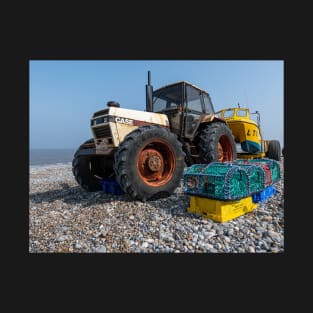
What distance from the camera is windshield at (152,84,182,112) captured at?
503 centimetres

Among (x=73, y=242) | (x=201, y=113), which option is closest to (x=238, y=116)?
(x=201, y=113)

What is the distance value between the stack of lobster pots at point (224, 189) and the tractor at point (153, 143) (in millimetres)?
777

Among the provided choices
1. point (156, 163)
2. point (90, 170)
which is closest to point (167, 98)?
point (156, 163)

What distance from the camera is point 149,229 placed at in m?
2.77

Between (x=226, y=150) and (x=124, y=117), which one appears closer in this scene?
(x=124, y=117)

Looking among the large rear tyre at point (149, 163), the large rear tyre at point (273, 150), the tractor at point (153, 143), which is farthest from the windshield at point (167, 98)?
the large rear tyre at point (273, 150)

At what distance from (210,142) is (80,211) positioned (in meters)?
3.30

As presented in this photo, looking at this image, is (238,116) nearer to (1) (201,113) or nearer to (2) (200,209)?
(1) (201,113)

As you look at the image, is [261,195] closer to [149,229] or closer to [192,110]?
[149,229]

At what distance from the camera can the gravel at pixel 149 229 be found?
2379 millimetres

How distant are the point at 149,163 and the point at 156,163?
171 millimetres

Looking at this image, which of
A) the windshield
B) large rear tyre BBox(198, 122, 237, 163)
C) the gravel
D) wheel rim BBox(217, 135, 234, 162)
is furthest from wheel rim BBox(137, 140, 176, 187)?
wheel rim BBox(217, 135, 234, 162)

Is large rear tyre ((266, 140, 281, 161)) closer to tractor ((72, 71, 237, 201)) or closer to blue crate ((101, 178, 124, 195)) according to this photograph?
tractor ((72, 71, 237, 201))

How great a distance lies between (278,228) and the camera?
105 inches
